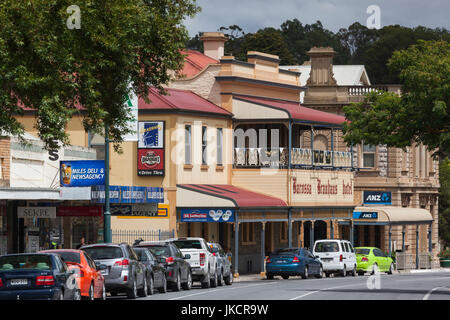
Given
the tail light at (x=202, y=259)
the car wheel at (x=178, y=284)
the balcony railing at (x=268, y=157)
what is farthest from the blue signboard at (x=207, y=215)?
the car wheel at (x=178, y=284)

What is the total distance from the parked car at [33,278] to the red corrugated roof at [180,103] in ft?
76.7

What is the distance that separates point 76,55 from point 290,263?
2281cm

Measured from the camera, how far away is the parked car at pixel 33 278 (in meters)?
23.8

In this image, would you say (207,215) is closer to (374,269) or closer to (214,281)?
(374,269)

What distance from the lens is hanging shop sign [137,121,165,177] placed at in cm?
4994

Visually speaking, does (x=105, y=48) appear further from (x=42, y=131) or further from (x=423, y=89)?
(x=423, y=89)

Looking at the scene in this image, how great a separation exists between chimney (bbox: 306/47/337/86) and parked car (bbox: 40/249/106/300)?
1775 inches

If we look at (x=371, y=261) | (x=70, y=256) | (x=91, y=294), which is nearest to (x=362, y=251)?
(x=371, y=261)

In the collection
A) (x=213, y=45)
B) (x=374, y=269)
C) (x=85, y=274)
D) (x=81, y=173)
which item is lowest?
(x=374, y=269)

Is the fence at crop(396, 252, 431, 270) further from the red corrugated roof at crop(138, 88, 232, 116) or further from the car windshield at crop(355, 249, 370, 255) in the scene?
the red corrugated roof at crop(138, 88, 232, 116)

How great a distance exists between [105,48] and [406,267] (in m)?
43.1

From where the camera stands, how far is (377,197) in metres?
69.7

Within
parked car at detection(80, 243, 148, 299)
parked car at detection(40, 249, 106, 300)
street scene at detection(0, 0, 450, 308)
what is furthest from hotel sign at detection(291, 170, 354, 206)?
parked car at detection(40, 249, 106, 300)

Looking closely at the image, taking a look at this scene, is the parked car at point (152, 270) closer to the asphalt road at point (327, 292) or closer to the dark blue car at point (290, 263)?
the asphalt road at point (327, 292)
